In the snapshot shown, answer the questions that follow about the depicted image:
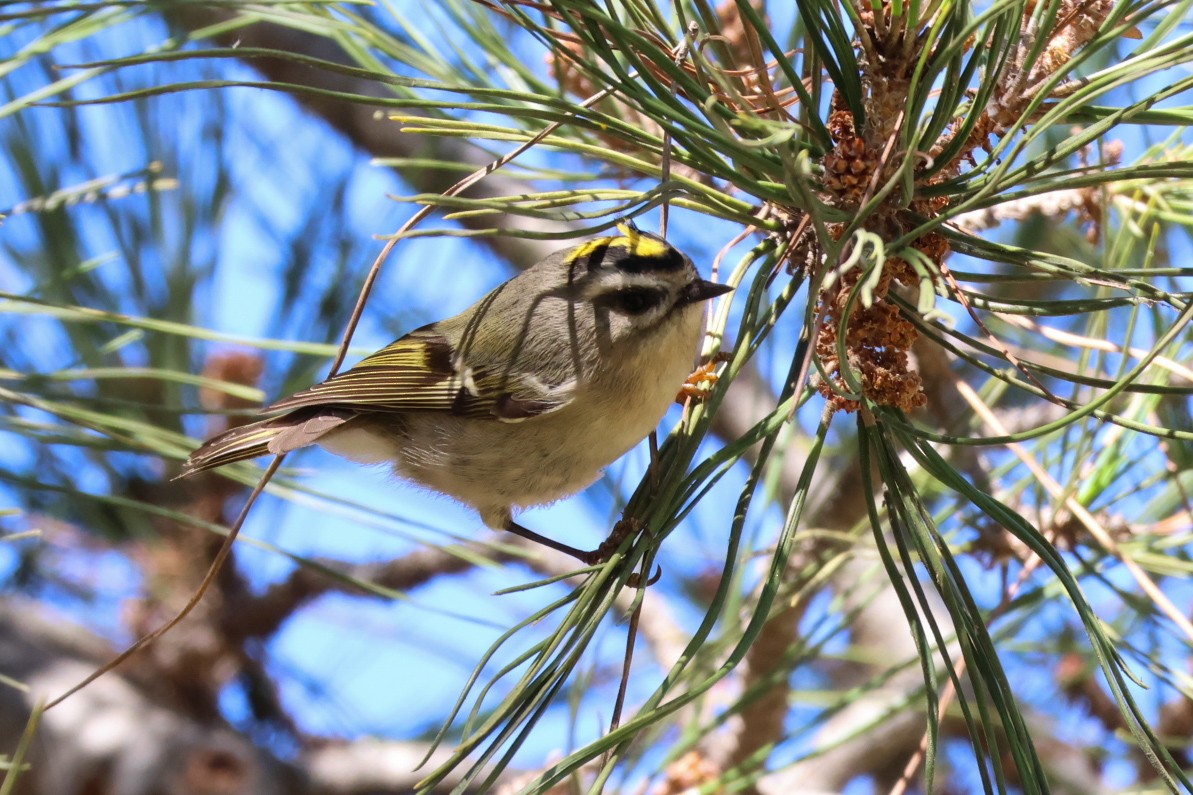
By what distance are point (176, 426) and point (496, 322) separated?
32.2 inches

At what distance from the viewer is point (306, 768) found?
7.32ft

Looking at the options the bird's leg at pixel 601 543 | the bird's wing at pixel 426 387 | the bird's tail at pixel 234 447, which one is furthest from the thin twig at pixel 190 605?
the bird's wing at pixel 426 387

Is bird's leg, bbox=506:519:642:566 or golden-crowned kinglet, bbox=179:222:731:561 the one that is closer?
bird's leg, bbox=506:519:642:566

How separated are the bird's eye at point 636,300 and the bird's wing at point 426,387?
16cm

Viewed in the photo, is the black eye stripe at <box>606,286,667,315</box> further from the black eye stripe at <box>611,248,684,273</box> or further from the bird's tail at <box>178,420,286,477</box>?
the bird's tail at <box>178,420,286,477</box>

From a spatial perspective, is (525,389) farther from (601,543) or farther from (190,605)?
(190,605)

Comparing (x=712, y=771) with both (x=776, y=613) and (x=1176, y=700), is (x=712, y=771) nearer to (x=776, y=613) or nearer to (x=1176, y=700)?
(x=776, y=613)

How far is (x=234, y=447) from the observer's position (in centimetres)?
157

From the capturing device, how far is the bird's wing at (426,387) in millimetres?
1617

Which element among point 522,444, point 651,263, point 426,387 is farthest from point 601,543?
point 426,387

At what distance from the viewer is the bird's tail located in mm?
1466

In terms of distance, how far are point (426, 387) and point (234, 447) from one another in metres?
0.31

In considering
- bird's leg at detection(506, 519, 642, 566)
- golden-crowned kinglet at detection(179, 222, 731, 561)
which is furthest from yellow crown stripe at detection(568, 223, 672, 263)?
bird's leg at detection(506, 519, 642, 566)

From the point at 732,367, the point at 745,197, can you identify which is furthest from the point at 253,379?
the point at 732,367
